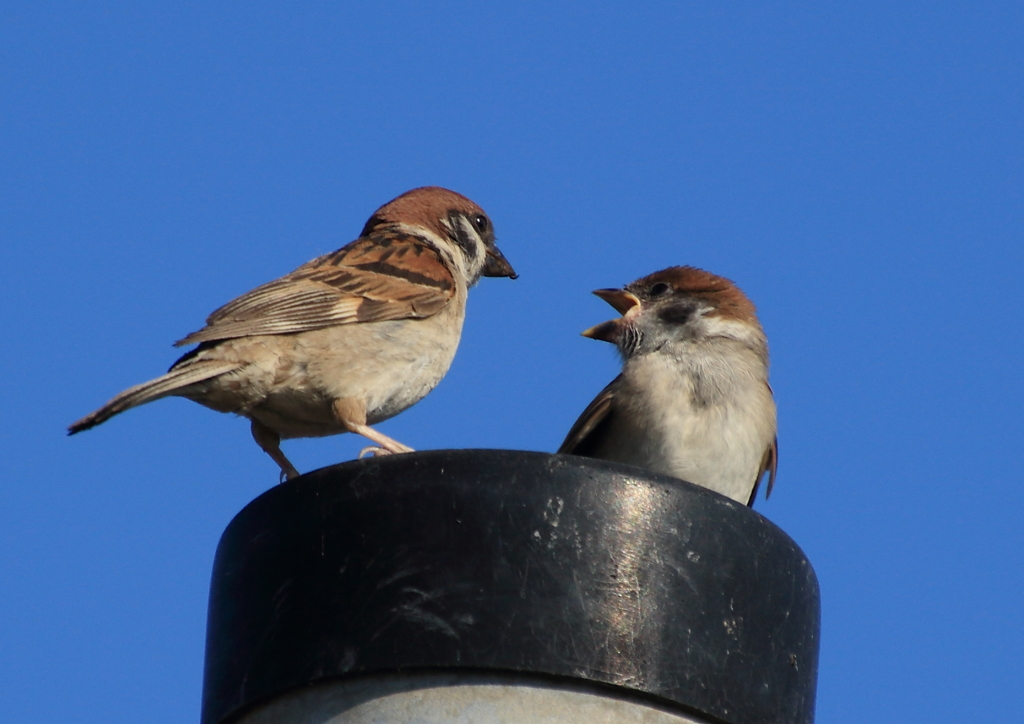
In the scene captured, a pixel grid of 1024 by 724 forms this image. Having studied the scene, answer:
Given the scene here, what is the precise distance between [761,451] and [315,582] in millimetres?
3152

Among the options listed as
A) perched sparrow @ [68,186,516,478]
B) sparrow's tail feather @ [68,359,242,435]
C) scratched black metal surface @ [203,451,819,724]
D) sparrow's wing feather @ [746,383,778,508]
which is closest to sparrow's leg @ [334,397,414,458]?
perched sparrow @ [68,186,516,478]

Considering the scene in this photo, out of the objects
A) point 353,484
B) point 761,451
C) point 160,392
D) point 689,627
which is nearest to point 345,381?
point 160,392

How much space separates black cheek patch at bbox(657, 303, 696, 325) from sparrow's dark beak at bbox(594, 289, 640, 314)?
7.6 inches

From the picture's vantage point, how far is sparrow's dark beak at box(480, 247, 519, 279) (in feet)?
24.6

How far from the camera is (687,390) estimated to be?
19.1ft

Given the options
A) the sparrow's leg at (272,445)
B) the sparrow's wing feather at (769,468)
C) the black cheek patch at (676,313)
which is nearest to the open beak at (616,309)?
the black cheek patch at (676,313)

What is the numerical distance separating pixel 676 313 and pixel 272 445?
2113 mm

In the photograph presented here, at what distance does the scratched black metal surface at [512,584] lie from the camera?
3.03 meters

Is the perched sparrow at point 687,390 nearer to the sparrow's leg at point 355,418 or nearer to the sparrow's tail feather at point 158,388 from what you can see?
the sparrow's leg at point 355,418

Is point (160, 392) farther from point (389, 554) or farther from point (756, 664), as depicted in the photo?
point (756, 664)

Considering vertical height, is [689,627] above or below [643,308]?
below

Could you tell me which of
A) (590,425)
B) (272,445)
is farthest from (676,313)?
(272,445)

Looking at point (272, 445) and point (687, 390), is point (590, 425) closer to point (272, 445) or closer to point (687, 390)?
point (687, 390)

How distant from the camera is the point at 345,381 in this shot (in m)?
5.87
